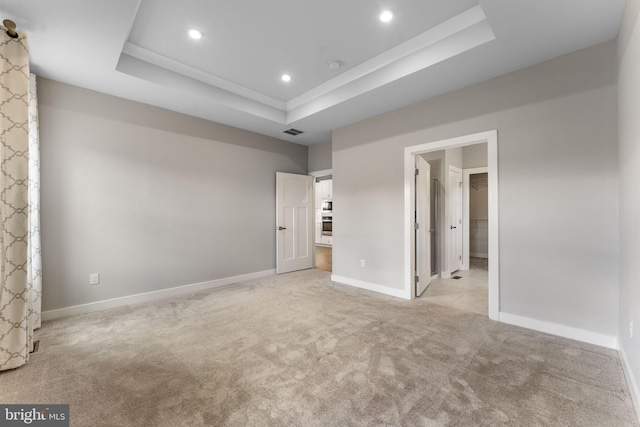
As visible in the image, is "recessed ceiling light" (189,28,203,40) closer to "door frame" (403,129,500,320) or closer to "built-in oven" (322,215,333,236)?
"door frame" (403,129,500,320)

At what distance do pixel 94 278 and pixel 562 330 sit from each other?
17.0ft

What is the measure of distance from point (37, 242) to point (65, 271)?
499 mm

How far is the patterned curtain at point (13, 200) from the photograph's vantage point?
209 centimetres

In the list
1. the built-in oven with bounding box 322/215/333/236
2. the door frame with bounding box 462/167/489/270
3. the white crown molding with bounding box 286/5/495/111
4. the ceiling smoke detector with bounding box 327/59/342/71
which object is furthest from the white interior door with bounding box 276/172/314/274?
the built-in oven with bounding box 322/215/333/236

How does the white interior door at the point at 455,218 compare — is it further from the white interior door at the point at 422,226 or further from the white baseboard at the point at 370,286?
the white baseboard at the point at 370,286

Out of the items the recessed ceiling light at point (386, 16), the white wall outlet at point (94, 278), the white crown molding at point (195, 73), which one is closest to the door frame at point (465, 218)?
the white crown molding at point (195, 73)

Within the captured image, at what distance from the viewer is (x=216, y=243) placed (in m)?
4.43

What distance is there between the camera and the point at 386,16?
2369 millimetres

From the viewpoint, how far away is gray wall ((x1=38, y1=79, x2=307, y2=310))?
310cm

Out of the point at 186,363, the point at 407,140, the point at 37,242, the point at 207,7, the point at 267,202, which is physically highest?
the point at 207,7

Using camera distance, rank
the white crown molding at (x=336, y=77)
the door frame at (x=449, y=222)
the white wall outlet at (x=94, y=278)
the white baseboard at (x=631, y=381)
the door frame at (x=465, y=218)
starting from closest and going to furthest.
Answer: the white baseboard at (x=631, y=381), the white crown molding at (x=336, y=77), the white wall outlet at (x=94, y=278), the door frame at (x=449, y=222), the door frame at (x=465, y=218)

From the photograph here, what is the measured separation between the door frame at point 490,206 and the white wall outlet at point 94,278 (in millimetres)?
4004

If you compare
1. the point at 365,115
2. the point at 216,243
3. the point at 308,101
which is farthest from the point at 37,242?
the point at 365,115

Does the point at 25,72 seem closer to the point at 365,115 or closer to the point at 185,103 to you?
the point at 185,103
